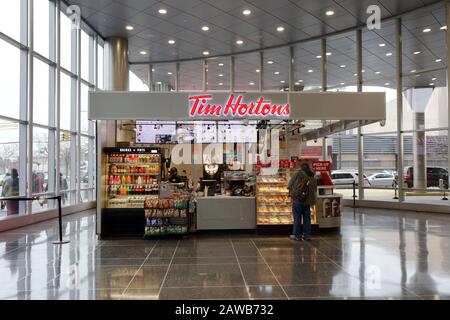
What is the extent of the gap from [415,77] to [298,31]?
14.5 feet

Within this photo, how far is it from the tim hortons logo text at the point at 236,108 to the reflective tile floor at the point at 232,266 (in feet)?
8.52

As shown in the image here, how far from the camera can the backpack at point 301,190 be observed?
6902 mm

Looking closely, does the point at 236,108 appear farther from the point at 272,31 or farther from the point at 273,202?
the point at 272,31

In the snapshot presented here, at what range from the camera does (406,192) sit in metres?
11.6

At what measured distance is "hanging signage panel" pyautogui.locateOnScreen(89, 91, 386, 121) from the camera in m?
7.02

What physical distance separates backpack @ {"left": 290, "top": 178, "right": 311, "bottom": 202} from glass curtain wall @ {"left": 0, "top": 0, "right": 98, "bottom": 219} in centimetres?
558

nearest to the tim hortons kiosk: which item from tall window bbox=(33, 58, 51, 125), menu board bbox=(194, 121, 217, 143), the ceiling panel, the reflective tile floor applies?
menu board bbox=(194, 121, 217, 143)

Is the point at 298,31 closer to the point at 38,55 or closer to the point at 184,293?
the point at 38,55

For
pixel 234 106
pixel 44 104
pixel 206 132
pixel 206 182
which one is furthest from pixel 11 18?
pixel 206 182

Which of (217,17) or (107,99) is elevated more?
(217,17)

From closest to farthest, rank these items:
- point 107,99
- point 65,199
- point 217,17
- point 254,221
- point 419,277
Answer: point 419,277 → point 107,99 → point 254,221 → point 217,17 → point 65,199

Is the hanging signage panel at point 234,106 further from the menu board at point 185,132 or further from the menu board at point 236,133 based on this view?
the menu board at point 236,133

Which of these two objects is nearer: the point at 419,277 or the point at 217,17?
the point at 419,277
